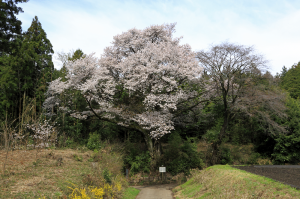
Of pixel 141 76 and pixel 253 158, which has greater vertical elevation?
pixel 141 76

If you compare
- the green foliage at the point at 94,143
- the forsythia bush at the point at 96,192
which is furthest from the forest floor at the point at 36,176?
the green foliage at the point at 94,143

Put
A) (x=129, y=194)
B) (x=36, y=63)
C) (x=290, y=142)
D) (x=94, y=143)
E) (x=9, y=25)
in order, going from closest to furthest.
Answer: (x=129, y=194) → (x=9, y=25) → (x=290, y=142) → (x=94, y=143) → (x=36, y=63)

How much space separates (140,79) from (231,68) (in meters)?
7.22

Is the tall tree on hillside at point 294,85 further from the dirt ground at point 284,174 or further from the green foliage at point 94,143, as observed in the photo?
the green foliage at point 94,143

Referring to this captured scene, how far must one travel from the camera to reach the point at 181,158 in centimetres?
2053

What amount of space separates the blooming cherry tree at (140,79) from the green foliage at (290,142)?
8.29m

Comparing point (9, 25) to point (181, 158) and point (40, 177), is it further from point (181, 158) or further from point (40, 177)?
point (181, 158)

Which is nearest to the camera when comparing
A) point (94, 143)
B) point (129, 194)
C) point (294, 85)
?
point (129, 194)

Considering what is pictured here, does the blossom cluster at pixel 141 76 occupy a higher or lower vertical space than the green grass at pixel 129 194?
higher

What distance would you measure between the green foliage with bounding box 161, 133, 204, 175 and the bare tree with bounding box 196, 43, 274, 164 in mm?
4695

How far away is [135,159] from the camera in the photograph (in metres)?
20.4

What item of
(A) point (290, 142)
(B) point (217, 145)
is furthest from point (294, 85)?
(B) point (217, 145)

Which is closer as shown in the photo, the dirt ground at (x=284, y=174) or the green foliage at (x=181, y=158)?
the dirt ground at (x=284, y=174)

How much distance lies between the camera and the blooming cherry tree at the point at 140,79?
1814cm
